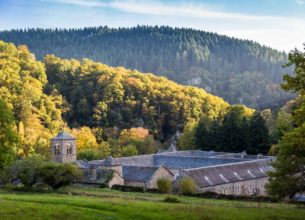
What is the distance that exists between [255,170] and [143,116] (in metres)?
46.0

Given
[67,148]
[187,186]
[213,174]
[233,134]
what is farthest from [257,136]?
[187,186]

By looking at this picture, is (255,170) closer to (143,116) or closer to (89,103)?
(143,116)

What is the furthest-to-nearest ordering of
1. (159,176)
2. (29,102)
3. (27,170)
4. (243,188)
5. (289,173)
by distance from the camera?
(29,102)
(243,188)
(159,176)
(27,170)
(289,173)

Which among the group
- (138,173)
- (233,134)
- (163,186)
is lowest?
(163,186)

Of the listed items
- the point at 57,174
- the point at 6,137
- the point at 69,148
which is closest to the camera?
the point at 57,174

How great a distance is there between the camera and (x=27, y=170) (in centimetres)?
4312

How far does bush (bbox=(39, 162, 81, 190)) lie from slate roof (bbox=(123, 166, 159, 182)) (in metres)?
12.6

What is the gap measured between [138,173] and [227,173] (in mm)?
9742

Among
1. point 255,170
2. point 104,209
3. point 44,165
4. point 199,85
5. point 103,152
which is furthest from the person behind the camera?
point 199,85

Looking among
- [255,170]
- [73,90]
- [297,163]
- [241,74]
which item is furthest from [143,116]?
[241,74]

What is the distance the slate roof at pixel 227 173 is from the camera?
53.8 metres

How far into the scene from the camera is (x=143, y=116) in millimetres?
104375

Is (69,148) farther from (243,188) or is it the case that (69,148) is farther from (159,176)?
(243,188)

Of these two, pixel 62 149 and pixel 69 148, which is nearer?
pixel 62 149
